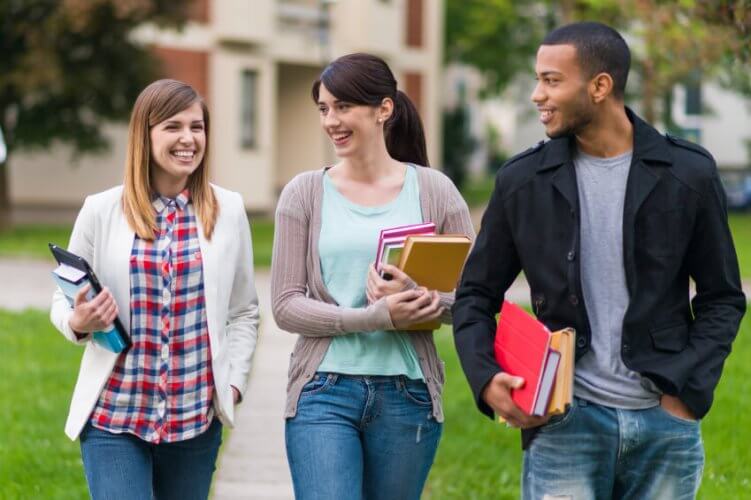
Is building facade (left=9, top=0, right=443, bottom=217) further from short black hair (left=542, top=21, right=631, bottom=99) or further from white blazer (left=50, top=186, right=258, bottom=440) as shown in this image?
short black hair (left=542, top=21, right=631, bottom=99)

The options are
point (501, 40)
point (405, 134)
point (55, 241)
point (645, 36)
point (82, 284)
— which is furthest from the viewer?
point (501, 40)

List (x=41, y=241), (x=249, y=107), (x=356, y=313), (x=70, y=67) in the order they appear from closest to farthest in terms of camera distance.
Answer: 1. (x=356, y=313)
2. (x=41, y=241)
3. (x=70, y=67)
4. (x=249, y=107)

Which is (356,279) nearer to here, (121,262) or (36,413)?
(121,262)

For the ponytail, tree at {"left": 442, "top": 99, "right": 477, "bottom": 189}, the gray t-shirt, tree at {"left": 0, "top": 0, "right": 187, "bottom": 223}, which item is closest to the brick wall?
tree at {"left": 0, "top": 0, "right": 187, "bottom": 223}

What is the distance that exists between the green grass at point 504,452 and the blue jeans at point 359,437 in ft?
8.34

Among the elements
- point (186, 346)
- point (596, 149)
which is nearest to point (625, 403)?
point (596, 149)

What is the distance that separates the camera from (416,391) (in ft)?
14.1

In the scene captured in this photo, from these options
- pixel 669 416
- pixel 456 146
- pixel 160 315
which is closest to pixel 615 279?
pixel 669 416

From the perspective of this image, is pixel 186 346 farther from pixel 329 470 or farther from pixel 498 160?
pixel 498 160

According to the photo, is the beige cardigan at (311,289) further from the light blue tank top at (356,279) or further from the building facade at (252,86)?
the building facade at (252,86)

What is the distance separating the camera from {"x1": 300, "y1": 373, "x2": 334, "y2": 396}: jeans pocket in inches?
166

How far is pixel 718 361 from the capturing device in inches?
141

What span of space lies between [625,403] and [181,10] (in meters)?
22.0

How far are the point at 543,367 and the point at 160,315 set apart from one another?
140 centimetres
